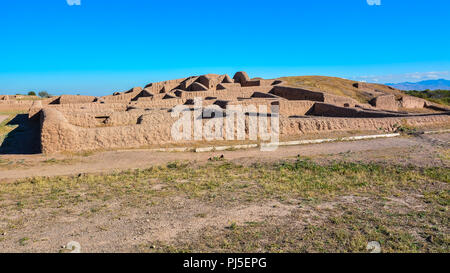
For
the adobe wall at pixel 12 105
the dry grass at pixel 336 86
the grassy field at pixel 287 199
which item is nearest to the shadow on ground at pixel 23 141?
the grassy field at pixel 287 199

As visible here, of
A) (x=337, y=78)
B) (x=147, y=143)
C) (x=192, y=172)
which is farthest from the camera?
(x=337, y=78)

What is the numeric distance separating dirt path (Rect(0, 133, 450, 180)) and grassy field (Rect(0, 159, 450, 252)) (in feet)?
2.44

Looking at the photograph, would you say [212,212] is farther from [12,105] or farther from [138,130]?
[12,105]

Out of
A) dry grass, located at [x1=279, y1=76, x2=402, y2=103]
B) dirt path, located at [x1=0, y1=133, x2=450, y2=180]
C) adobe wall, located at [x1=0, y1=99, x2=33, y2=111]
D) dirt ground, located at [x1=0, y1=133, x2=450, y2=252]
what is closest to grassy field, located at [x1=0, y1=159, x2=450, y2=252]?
dirt ground, located at [x1=0, y1=133, x2=450, y2=252]

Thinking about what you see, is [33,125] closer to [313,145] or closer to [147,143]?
[147,143]

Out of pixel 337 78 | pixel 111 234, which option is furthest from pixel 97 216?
pixel 337 78

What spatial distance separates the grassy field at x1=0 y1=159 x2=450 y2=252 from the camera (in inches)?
159

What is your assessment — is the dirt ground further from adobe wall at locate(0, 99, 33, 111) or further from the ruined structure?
adobe wall at locate(0, 99, 33, 111)

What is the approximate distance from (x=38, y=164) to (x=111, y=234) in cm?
569

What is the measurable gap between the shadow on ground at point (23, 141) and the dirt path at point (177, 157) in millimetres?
1166

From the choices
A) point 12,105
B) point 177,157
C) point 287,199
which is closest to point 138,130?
point 177,157

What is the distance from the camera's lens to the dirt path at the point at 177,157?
8125mm

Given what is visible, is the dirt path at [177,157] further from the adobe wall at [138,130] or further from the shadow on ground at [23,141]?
the shadow on ground at [23,141]
